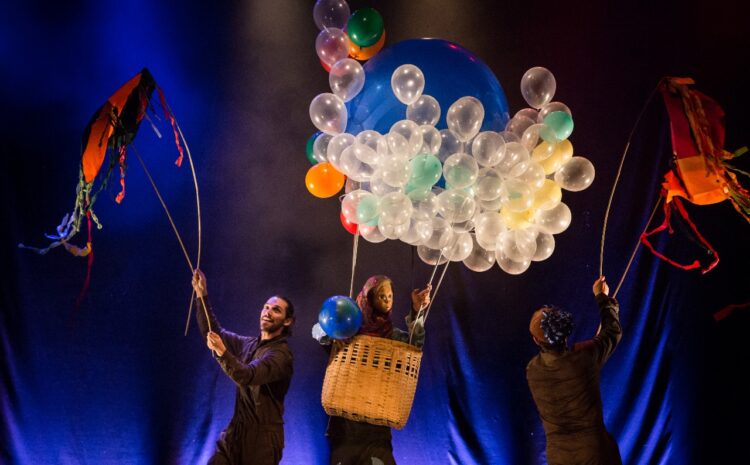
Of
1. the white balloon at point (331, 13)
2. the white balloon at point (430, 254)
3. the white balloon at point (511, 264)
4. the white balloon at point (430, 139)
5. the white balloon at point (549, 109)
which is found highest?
the white balloon at point (331, 13)

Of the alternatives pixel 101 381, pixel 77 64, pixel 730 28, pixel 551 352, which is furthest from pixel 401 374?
pixel 730 28

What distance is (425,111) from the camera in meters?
2.45

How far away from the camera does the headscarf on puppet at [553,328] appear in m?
2.48

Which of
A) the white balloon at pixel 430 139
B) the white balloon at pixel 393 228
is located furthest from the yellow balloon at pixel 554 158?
the white balloon at pixel 393 228

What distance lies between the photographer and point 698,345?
11.8ft

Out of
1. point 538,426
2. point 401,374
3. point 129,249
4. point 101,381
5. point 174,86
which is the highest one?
point 174,86

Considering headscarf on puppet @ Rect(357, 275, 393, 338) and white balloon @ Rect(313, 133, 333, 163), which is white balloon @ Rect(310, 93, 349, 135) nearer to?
white balloon @ Rect(313, 133, 333, 163)

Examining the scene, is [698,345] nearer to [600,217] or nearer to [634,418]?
[634,418]

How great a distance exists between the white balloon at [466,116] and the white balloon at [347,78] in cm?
42

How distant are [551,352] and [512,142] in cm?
88

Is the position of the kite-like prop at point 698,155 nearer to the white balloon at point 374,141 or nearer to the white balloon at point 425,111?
the white balloon at point 425,111

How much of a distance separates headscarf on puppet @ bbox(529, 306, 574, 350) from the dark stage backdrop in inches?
45.1

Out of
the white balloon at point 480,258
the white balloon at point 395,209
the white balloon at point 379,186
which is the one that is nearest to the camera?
the white balloon at point 395,209

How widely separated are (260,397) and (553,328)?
4.00 ft
